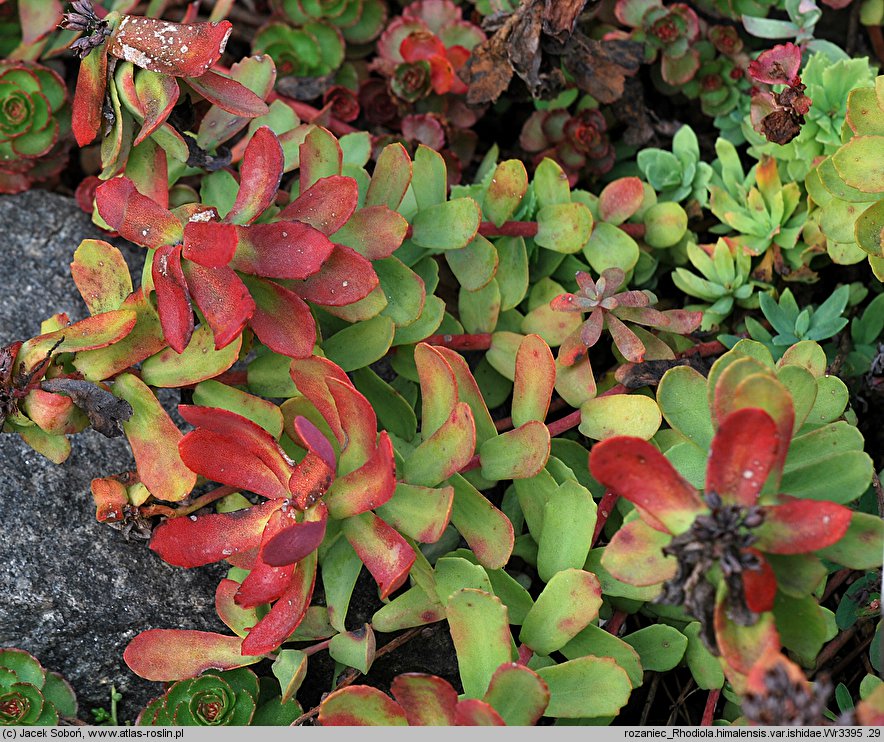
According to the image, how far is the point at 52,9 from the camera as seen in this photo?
194 centimetres

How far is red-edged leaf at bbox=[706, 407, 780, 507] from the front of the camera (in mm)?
997

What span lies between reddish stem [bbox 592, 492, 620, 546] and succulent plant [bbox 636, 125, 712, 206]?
749mm

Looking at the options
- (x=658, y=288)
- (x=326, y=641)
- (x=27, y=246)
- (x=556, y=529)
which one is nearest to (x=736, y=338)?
(x=658, y=288)

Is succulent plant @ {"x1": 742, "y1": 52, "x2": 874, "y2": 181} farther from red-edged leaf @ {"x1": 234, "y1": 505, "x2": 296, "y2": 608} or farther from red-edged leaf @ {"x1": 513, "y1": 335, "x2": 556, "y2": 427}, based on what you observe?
red-edged leaf @ {"x1": 234, "y1": 505, "x2": 296, "y2": 608}

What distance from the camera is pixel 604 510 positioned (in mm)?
1494

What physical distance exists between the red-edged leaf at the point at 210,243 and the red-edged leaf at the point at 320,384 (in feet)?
0.65

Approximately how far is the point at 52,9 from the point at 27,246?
0.54 metres

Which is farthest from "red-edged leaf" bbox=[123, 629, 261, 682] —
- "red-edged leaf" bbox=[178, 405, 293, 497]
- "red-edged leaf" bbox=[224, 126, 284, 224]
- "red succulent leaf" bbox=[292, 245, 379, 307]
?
"red-edged leaf" bbox=[224, 126, 284, 224]

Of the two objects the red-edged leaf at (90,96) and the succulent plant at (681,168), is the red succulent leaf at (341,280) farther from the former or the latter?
the succulent plant at (681,168)

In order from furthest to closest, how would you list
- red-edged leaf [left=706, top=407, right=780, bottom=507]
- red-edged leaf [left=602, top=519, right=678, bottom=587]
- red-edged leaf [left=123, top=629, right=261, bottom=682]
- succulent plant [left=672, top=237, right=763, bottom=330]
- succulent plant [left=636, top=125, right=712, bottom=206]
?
succulent plant [left=636, top=125, right=712, bottom=206] < succulent plant [left=672, top=237, right=763, bottom=330] < red-edged leaf [left=123, top=629, right=261, bottom=682] < red-edged leaf [left=602, top=519, right=678, bottom=587] < red-edged leaf [left=706, top=407, right=780, bottom=507]

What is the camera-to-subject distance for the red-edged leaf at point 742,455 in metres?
1.00

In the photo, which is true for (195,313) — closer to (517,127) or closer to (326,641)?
(326,641)

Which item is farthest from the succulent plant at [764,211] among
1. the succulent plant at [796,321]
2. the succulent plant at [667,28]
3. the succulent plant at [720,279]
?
the succulent plant at [667,28]

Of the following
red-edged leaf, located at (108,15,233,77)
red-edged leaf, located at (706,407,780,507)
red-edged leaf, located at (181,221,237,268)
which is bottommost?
red-edged leaf, located at (181,221,237,268)
